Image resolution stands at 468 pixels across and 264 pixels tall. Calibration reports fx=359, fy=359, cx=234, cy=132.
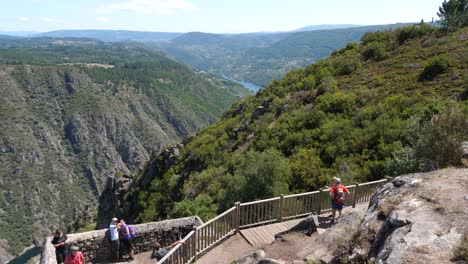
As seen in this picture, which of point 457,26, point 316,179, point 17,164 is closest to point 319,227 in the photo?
point 316,179

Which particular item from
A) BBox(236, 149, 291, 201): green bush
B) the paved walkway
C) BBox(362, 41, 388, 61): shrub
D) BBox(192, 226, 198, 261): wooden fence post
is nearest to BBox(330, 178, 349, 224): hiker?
BBox(236, 149, 291, 201): green bush

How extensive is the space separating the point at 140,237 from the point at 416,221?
8.62 meters

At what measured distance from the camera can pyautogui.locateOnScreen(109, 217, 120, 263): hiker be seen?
11312 millimetres

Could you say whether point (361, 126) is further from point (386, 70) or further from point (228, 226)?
point (228, 226)

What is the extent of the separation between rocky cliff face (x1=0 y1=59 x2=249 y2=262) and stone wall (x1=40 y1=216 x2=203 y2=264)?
285 ft

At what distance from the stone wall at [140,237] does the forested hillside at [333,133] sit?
16.0ft

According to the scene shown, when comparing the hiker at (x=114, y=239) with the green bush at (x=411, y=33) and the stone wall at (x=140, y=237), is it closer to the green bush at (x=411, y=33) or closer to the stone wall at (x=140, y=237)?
the stone wall at (x=140, y=237)

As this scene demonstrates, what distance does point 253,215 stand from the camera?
12.1 metres

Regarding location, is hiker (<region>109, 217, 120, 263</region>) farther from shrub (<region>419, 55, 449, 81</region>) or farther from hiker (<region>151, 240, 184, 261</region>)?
shrub (<region>419, 55, 449, 81</region>)

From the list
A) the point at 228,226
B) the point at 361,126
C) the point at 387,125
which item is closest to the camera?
the point at 228,226

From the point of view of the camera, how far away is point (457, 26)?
45.2 metres

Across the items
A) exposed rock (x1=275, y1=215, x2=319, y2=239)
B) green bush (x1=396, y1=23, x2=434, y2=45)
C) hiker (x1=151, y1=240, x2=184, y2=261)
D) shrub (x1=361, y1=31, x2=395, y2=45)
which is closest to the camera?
exposed rock (x1=275, y1=215, x2=319, y2=239)

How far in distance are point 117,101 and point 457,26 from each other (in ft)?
538

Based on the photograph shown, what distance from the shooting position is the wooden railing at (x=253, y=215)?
33.3ft
